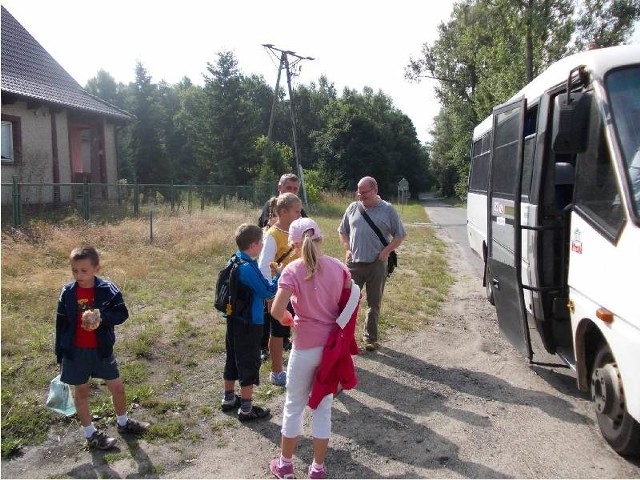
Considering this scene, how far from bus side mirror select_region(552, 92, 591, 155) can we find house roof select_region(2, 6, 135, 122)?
17164mm

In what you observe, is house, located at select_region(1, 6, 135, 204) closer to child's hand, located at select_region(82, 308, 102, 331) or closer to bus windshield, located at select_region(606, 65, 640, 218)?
child's hand, located at select_region(82, 308, 102, 331)

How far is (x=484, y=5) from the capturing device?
3262 centimetres

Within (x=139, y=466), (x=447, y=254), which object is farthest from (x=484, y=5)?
(x=139, y=466)

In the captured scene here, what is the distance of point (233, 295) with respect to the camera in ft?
14.1

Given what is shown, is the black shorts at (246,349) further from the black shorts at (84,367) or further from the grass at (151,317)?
the black shorts at (84,367)

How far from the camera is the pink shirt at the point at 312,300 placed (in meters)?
3.50

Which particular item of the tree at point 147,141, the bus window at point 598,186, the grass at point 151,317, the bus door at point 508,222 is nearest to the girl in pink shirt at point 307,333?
the grass at point 151,317

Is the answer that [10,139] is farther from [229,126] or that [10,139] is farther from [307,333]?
[229,126]

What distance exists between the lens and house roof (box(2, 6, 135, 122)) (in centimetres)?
1812

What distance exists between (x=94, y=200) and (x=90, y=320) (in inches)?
561

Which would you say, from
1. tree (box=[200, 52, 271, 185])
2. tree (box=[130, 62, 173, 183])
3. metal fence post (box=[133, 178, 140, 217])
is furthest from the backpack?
tree (box=[130, 62, 173, 183])

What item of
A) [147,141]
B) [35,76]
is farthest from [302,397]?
[147,141]

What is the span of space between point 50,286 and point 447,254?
1060 centimetres

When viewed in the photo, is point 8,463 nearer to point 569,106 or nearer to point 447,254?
point 569,106
